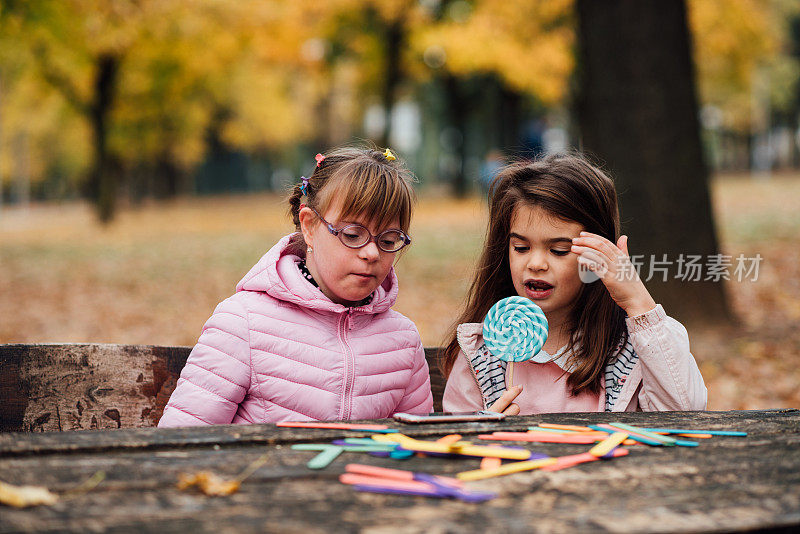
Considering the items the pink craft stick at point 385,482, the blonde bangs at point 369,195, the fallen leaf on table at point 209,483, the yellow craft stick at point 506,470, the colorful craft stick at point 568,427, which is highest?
the blonde bangs at point 369,195

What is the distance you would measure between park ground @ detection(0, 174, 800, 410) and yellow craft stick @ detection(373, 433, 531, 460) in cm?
163

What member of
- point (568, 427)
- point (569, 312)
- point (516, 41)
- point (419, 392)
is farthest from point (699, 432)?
point (516, 41)

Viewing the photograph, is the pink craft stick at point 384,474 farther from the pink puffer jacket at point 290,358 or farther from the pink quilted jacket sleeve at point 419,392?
the pink quilted jacket sleeve at point 419,392

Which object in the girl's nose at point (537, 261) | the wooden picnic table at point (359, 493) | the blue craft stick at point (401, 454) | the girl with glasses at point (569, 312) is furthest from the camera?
the girl's nose at point (537, 261)

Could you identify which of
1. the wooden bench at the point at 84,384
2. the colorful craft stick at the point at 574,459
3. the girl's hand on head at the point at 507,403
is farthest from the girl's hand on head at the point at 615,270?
the wooden bench at the point at 84,384

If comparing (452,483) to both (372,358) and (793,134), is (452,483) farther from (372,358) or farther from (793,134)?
(793,134)

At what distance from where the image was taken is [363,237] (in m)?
2.79

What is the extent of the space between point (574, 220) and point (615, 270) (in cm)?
33

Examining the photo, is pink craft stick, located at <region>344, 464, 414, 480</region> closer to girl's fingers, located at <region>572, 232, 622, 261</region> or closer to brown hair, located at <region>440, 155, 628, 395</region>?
girl's fingers, located at <region>572, 232, 622, 261</region>

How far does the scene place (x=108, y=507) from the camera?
4.70ft

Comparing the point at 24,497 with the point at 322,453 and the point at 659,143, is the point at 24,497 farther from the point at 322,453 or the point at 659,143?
the point at 659,143

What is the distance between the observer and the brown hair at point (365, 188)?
9.21 ft

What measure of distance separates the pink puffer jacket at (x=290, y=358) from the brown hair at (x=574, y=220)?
0.35 metres

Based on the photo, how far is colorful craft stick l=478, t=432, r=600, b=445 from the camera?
6.36 ft
